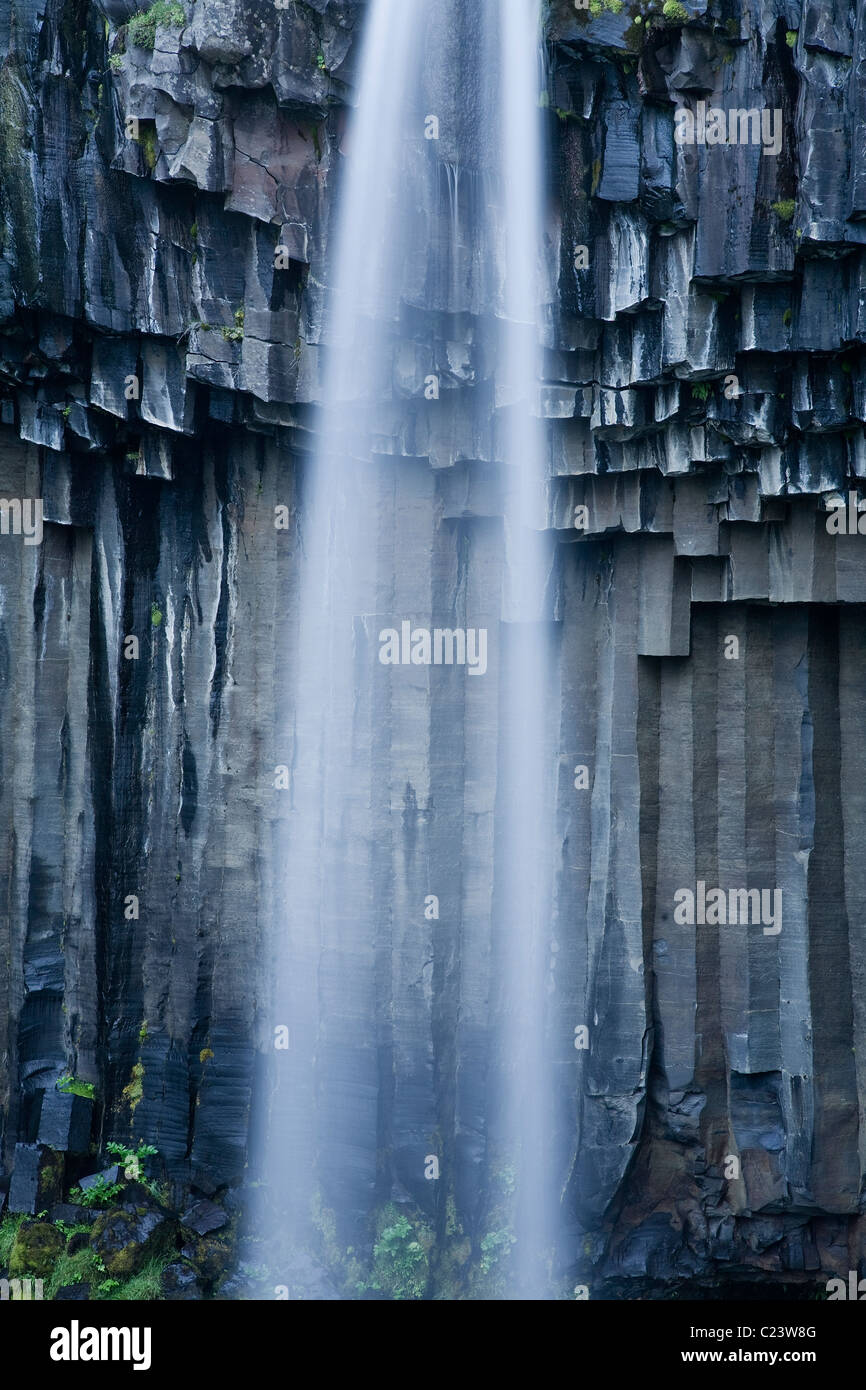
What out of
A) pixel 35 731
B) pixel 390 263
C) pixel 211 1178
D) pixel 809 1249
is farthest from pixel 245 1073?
pixel 390 263

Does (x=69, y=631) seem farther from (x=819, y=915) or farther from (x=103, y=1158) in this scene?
(x=819, y=915)

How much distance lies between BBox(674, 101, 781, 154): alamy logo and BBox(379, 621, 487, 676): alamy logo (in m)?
5.24

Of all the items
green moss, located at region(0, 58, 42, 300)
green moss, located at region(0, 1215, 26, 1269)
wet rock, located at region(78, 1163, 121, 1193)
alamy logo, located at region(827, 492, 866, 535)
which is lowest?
green moss, located at region(0, 1215, 26, 1269)

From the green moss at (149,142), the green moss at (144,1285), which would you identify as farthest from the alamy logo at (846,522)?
the green moss at (144,1285)

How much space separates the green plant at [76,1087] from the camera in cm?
1487

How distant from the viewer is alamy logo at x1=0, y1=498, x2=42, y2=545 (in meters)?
14.9

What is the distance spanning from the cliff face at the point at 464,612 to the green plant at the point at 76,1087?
10 centimetres

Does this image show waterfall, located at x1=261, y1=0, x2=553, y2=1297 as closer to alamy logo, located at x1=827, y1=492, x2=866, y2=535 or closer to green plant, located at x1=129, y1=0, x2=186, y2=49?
alamy logo, located at x1=827, y1=492, x2=866, y2=535

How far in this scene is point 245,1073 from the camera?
1470 centimetres

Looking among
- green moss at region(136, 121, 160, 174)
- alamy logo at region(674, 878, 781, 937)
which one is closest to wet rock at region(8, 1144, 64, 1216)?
alamy logo at region(674, 878, 781, 937)

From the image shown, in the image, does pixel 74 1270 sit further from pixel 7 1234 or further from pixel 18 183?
pixel 18 183

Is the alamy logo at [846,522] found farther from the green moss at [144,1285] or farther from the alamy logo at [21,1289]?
the alamy logo at [21,1289]

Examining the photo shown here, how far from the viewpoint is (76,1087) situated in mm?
14891

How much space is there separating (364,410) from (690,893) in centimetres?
602
